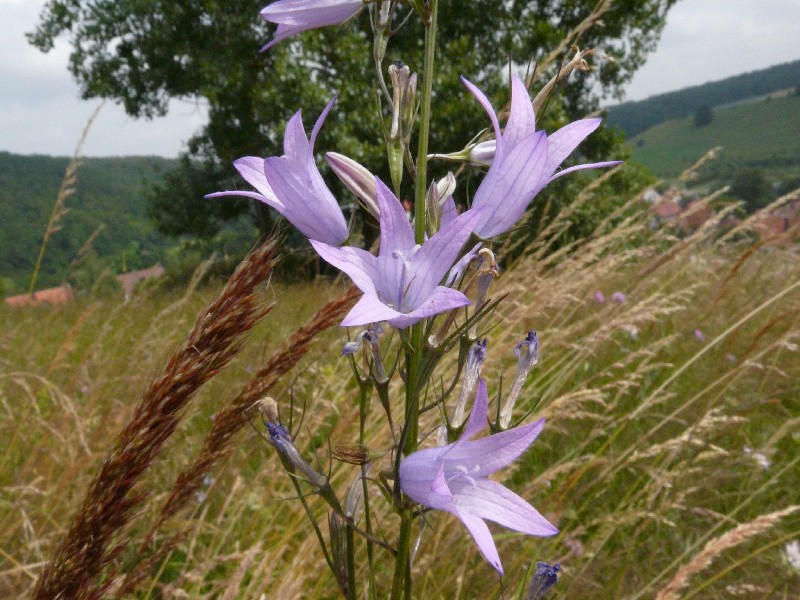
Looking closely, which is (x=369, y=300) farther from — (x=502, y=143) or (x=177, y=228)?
(x=177, y=228)

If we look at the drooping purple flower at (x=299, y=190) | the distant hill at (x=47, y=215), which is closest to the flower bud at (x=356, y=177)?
the drooping purple flower at (x=299, y=190)

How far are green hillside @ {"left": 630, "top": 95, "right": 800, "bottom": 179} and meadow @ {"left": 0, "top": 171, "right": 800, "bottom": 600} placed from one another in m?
94.3

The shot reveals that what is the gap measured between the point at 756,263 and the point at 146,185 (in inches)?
763

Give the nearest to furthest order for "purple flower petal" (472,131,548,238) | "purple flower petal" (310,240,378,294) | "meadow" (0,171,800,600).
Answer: "purple flower petal" (310,240,378,294), "purple flower petal" (472,131,548,238), "meadow" (0,171,800,600)

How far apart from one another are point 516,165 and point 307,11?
47 centimetres

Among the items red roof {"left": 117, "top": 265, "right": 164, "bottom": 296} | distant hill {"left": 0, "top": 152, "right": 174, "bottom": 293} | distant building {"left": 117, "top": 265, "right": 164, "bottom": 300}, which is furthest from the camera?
distant hill {"left": 0, "top": 152, "right": 174, "bottom": 293}

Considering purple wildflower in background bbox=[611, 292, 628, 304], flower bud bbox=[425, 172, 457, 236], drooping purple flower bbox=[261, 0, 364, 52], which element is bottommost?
purple wildflower in background bbox=[611, 292, 628, 304]

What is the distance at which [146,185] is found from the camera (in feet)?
68.4

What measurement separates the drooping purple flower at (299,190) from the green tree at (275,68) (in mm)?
9644

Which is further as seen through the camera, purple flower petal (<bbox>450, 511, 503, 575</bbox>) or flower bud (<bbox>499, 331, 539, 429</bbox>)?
flower bud (<bbox>499, 331, 539, 429</bbox>)

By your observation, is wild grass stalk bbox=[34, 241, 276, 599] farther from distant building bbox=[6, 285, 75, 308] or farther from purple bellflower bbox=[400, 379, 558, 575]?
distant building bbox=[6, 285, 75, 308]

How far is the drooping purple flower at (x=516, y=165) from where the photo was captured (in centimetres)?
96

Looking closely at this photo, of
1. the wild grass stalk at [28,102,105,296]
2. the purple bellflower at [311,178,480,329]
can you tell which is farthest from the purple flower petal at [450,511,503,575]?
the wild grass stalk at [28,102,105,296]

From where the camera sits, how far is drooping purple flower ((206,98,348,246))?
0.99 metres
